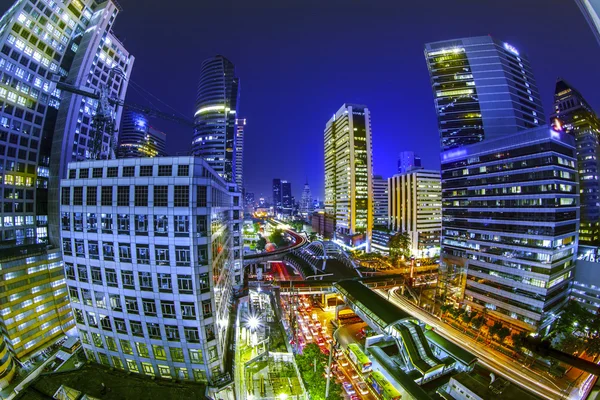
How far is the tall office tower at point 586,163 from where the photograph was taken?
87.4 metres

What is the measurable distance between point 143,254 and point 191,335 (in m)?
10.7

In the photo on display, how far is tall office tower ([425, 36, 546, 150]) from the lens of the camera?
65.4m

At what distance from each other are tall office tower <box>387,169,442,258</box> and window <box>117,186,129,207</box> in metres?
112

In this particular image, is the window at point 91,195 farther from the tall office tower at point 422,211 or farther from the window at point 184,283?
the tall office tower at point 422,211

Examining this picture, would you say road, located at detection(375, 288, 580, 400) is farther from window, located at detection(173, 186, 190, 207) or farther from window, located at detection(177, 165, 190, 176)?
window, located at detection(177, 165, 190, 176)

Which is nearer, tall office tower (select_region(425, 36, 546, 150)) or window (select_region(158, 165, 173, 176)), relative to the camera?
window (select_region(158, 165, 173, 176))

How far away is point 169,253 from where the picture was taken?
970 inches

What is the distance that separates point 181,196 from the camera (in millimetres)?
24172

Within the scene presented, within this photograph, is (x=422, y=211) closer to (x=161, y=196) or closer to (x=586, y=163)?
(x=586, y=163)

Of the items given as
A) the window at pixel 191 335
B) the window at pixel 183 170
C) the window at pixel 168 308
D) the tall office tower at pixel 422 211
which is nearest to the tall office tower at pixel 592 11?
the window at pixel 183 170

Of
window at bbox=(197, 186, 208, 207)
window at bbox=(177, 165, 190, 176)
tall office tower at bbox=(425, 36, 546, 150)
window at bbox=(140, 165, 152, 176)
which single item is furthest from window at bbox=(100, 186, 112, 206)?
tall office tower at bbox=(425, 36, 546, 150)

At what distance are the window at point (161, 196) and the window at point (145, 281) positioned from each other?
8015 mm

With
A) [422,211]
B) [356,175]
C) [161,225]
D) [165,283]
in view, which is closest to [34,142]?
[161,225]

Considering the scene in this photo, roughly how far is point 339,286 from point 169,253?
144ft
